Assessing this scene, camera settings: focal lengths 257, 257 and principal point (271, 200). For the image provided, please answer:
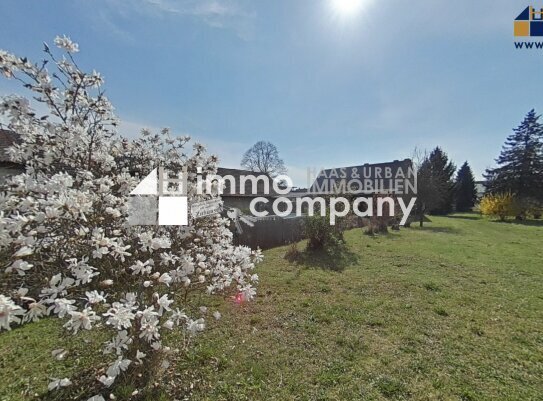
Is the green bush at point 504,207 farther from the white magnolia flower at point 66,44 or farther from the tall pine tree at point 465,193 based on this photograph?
the white magnolia flower at point 66,44


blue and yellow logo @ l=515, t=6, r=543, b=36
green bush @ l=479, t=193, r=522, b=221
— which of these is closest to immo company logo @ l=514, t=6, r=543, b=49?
blue and yellow logo @ l=515, t=6, r=543, b=36

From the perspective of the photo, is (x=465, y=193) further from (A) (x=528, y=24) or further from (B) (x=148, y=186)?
(B) (x=148, y=186)

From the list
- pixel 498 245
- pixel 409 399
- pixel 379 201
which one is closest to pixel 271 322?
pixel 409 399

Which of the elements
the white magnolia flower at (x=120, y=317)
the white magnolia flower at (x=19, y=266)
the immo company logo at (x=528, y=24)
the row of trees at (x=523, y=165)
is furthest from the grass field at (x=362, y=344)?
the row of trees at (x=523, y=165)

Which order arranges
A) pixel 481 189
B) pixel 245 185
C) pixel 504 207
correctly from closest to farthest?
1. pixel 245 185
2. pixel 504 207
3. pixel 481 189

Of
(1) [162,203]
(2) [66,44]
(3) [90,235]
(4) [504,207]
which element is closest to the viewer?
(3) [90,235]

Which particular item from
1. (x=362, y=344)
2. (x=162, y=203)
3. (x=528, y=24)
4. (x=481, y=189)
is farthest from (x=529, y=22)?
(x=481, y=189)

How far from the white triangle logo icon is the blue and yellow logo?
35.2 feet

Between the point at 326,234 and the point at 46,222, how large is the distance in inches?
330

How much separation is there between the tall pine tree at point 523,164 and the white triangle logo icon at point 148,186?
41009 millimetres

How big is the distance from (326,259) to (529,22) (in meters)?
9.31

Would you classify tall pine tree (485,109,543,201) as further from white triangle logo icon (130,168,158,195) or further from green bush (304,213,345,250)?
white triangle logo icon (130,168,158,195)

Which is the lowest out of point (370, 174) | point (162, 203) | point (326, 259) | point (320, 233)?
point (326, 259)

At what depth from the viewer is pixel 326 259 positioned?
326 inches
